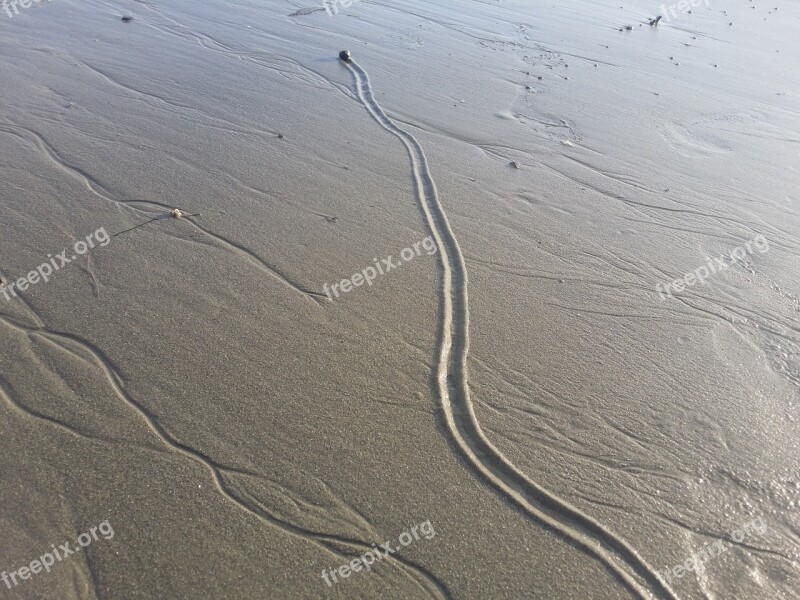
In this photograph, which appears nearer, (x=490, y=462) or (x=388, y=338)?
(x=490, y=462)

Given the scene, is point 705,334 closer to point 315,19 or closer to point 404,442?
point 404,442

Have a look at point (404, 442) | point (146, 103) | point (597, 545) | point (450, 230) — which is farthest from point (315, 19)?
point (597, 545)

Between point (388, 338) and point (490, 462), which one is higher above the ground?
point (388, 338)

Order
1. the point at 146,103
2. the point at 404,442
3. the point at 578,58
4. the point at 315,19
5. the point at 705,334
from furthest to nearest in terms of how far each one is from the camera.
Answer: the point at 315,19 → the point at 578,58 → the point at 146,103 → the point at 705,334 → the point at 404,442
